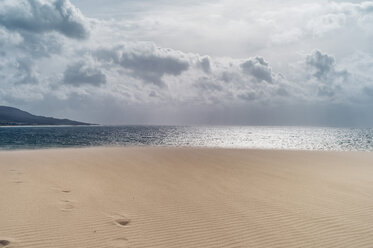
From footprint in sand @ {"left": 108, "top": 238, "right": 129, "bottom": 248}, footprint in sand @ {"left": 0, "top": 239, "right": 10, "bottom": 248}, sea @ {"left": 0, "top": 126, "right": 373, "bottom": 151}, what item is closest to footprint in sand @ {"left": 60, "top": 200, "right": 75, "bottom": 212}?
footprint in sand @ {"left": 0, "top": 239, "right": 10, "bottom": 248}

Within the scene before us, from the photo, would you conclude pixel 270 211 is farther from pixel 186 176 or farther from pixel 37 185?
pixel 37 185

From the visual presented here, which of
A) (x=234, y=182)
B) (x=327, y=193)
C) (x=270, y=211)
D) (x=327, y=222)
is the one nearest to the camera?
(x=327, y=222)

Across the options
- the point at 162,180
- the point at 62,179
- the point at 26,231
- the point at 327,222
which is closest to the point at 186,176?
the point at 162,180

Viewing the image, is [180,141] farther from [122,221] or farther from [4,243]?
[4,243]

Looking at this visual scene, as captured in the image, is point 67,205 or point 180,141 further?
point 180,141

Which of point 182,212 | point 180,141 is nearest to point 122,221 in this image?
point 182,212

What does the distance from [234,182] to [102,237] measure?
7.38 metres

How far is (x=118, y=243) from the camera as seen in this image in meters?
5.19

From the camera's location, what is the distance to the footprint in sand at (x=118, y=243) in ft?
16.7

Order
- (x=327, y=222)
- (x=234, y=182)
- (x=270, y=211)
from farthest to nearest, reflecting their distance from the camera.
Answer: (x=234, y=182) → (x=270, y=211) → (x=327, y=222)

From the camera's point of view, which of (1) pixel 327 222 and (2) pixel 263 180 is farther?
(2) pixel 263 180

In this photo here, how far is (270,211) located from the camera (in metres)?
7.38

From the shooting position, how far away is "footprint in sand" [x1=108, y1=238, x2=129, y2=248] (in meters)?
5.08

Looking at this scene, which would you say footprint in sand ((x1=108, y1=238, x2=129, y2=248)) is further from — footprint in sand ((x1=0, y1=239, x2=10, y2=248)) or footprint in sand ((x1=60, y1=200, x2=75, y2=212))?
footprint in sand ((x1=60, y1=200, x2=75, y2=212))
